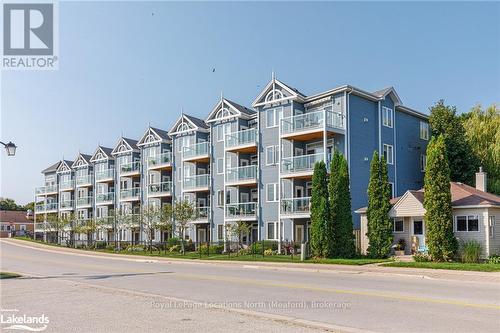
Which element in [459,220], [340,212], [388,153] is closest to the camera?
[459,220]

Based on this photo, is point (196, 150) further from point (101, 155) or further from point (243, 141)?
point (101, 155)

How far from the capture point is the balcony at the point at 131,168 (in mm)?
59041

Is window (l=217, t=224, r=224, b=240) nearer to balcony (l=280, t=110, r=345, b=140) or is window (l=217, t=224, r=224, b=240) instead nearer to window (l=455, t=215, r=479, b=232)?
balcony (l=280, t=110, r=345, b=140)

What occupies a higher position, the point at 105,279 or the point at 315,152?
the point at 315,152

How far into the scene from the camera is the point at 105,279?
68.4 ft

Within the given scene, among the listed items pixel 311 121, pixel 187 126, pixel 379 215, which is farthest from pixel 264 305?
pixel 187 126

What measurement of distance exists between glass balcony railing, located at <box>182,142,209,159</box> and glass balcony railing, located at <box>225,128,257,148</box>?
12.8ft

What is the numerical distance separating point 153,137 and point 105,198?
13.0 meters

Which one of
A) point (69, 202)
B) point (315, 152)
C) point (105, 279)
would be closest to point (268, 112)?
point (315, 152)

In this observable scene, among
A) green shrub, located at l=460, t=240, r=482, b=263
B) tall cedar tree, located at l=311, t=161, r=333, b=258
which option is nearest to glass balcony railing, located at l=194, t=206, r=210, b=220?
tall cedar tree, located at l=311, t=161, r=333, b=258

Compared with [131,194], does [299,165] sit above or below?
above

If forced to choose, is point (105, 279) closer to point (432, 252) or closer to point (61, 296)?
point (61, 296)

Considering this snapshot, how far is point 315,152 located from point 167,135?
2204cm

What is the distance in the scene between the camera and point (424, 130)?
4600cm
